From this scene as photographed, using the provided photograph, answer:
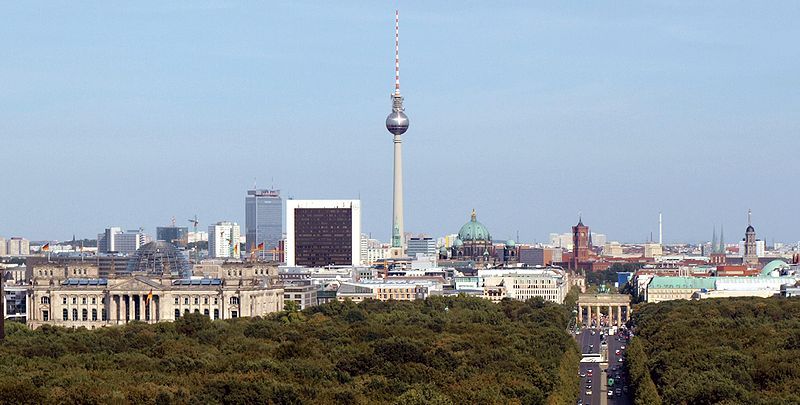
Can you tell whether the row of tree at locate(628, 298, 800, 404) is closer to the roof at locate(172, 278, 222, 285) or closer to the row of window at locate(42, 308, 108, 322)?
the roof at locate(172, 278, 222, 285)

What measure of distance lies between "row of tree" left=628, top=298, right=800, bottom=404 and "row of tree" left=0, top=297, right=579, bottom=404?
5119mm

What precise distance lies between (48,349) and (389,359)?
68.3 feet

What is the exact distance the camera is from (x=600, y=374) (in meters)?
136

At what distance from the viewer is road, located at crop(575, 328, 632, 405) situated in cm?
11606

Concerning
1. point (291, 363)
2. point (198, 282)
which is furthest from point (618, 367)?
point (198, 282)

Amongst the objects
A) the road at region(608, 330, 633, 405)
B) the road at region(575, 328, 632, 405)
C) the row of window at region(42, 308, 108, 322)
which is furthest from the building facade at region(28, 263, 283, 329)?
the road at region(608, 330, 633, 405)

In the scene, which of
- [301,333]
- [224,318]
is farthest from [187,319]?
[224,318]

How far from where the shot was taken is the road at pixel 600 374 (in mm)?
116062

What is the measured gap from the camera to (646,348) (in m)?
144

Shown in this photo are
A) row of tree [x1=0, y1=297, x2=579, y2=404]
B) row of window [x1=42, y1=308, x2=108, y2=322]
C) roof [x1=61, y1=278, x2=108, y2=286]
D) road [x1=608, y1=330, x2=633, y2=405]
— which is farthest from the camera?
roof [x1=61, y1=278, x2=108, y2=286]

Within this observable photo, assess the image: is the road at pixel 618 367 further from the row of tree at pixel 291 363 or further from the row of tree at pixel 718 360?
the row of tree at pixel 291 363

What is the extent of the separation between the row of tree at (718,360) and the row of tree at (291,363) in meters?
5.12

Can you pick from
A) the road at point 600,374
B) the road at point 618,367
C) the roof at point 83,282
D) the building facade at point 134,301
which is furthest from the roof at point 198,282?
the road at point 618,367

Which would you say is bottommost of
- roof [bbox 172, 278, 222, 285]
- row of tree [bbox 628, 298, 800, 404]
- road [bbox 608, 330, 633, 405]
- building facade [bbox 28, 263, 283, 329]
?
road [bbox 608, 330, 633, 405]
